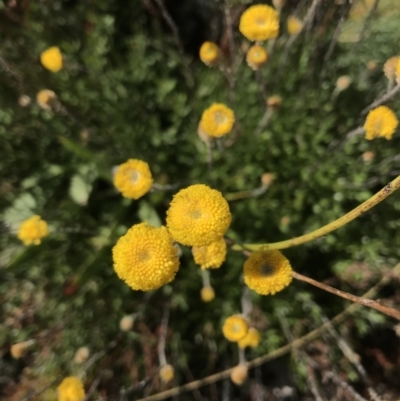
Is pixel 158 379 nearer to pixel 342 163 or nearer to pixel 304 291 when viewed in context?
pixel 304 291

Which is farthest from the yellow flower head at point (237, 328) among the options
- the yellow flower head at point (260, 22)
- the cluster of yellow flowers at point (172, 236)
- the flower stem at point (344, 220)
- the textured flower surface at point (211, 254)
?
the yellow flower head at point (260, 22)

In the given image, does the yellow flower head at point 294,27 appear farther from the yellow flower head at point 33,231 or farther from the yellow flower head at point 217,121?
the yellow flower head at point 33,231

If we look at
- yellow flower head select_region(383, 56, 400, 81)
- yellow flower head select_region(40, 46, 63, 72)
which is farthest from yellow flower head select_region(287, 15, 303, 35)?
yellow flower head select_region(40, 46, 63, 72)

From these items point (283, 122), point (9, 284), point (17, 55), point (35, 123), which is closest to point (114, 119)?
point (35, 123)

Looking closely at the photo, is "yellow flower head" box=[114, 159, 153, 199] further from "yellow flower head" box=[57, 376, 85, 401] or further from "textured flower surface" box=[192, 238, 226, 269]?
"yellow flower head" box=[57, 376, 85, 401]

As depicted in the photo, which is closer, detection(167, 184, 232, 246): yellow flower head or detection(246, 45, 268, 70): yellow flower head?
detection(167, 184, 232, 246): yellow flower head

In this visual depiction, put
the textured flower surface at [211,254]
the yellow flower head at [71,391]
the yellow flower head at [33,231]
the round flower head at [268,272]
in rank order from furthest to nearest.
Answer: the yellow flower head at [33,231], the yellow flower head at [71,391], the textured flower surface at [211,254], the round flower head at [268,272]
